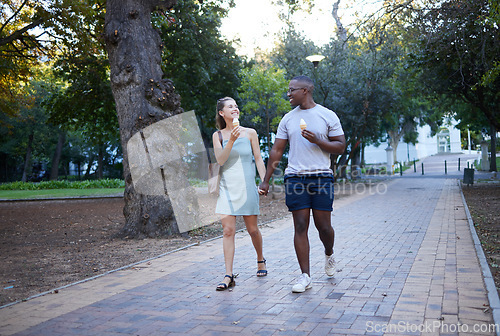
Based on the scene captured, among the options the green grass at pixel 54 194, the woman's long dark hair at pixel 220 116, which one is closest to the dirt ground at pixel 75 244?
the woman's long dark hair at pixel 220 116

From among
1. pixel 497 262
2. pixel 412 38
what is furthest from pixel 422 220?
pixel 412 38

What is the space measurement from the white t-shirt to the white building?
54.9 metres

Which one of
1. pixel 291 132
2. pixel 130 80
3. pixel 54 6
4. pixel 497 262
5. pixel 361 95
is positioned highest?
pixel 54 6

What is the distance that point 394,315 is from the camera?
3912mm

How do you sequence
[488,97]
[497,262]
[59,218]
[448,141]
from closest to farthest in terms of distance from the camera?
[497,262]
[59,218]
[488,97]
[448,141]

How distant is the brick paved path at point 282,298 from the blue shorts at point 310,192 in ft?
2.84

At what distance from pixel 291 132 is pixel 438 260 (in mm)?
2756

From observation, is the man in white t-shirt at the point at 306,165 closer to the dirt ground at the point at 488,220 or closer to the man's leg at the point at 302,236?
the man's leg at the point at 302,236

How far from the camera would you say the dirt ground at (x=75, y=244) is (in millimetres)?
6068

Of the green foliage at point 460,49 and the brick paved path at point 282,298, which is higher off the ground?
the green foliage at point 460,49

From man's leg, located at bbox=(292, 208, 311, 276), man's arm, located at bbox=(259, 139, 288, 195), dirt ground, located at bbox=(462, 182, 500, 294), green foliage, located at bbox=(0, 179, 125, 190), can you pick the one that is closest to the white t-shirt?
man's arm, located at bbox=(259, 139, 288, 195)

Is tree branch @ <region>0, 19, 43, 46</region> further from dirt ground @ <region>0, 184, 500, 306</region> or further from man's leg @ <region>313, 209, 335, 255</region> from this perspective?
man's leg @ <region>313, 209, 335, 255</region>

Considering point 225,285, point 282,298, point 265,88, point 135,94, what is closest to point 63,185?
point 265,88

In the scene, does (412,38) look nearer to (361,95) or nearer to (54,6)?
(361,95)
